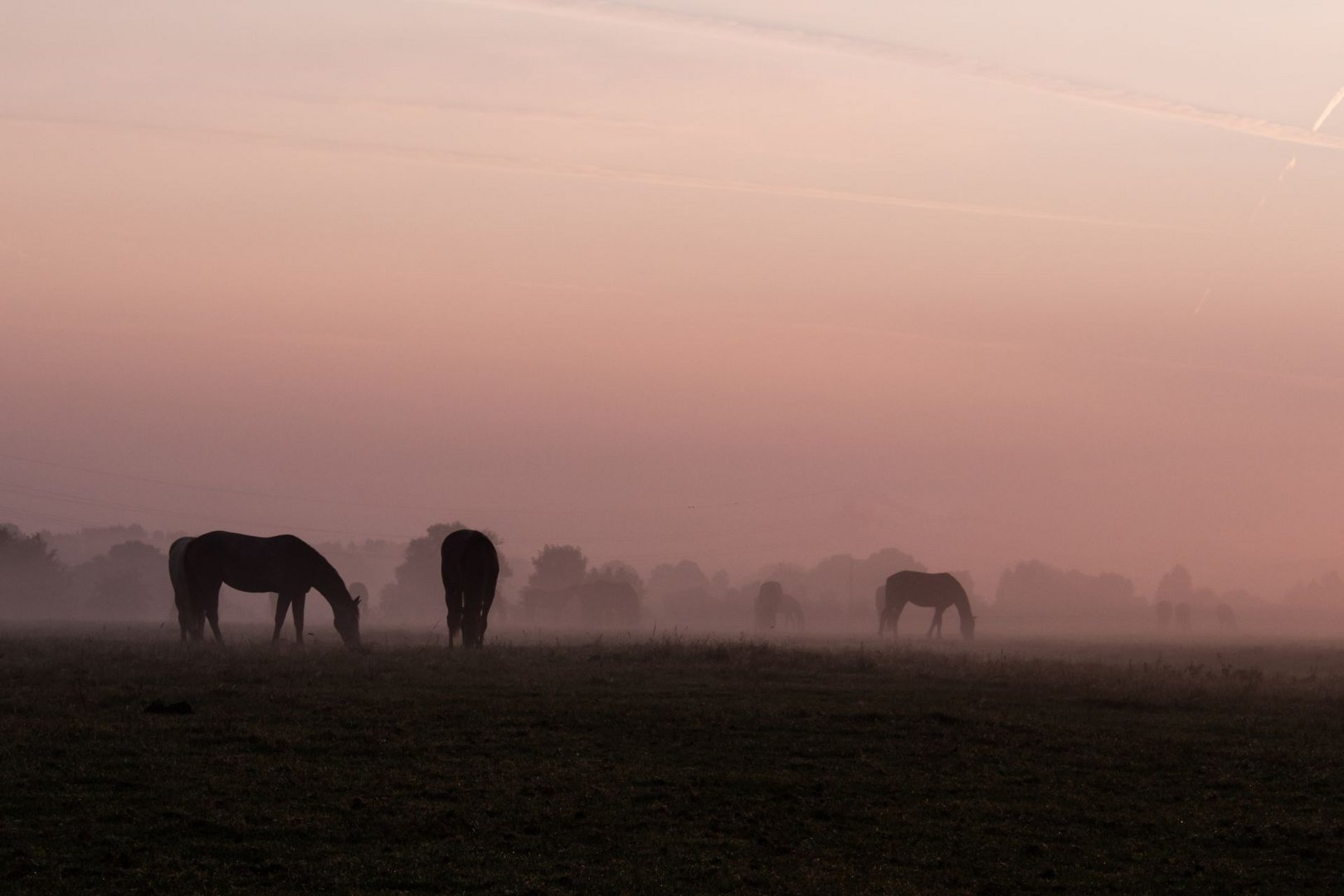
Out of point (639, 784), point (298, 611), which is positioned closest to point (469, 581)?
point (298, 611)

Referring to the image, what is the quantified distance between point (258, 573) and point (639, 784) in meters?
24.8

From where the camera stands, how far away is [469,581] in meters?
37.2

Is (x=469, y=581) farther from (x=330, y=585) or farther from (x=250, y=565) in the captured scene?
(x=250, y=565)

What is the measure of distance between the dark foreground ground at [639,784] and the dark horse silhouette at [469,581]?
9.77 m

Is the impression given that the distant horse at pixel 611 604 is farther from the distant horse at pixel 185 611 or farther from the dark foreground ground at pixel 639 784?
the dark foreground ground at pixel 639 784

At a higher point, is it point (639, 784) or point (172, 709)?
point (172, 709)

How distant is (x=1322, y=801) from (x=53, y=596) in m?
129

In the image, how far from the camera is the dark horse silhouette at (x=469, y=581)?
36750 millimetres

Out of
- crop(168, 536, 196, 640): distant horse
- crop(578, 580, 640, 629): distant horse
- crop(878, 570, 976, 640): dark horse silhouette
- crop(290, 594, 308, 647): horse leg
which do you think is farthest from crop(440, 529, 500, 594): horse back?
crop(578, 580, 640, 629): distant horse

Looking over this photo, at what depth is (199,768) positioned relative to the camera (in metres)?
17.1

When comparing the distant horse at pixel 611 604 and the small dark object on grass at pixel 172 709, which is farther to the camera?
the distant horse at pixel 611 604

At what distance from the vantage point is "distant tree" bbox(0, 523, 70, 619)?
12325 cm

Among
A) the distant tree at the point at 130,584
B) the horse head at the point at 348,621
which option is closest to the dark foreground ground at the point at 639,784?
the horse head at the point at 348,621

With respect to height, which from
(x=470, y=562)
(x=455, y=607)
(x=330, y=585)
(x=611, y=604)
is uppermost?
(x=611, y=604)
